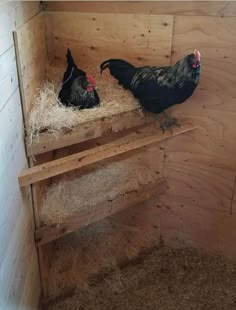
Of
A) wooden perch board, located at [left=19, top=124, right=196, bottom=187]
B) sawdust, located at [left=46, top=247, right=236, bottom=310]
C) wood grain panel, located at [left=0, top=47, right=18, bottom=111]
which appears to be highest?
wood grain panel, located at [left=0, top=47, right=18, bottom=111]

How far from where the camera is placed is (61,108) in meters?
1.55

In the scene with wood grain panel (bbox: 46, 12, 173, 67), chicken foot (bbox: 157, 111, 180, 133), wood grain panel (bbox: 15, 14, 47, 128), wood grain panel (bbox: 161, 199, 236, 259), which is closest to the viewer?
wood grain panel (bbox: 15, 14, 47, 128)

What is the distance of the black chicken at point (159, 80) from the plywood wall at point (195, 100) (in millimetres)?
102

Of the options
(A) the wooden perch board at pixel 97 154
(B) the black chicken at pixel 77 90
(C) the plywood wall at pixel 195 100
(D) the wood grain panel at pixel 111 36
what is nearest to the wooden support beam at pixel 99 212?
(C) the plywood wall at pixel 195 100

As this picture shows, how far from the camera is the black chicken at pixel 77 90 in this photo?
1.56 m

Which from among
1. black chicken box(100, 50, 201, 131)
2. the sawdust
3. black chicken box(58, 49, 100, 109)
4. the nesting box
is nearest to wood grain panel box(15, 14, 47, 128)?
the nesting box

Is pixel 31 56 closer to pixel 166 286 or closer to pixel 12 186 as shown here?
pixel 12 186

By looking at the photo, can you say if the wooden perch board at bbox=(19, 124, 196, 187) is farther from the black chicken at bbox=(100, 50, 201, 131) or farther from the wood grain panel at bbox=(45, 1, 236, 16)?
the wood grain panel at bbox=(45, 1, 236, 16)

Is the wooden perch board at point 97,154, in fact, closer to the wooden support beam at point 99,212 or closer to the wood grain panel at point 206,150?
the wood grain panel at point 206,150

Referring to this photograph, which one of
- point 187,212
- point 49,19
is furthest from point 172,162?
point 49,19

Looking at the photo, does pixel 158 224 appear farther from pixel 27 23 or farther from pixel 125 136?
pixel 27 23

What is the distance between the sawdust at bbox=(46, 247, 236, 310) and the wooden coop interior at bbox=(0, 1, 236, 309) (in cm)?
6

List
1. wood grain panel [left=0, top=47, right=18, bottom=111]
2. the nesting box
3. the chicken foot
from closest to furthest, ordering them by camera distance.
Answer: wood grain panel [left=0, top=47, right=18, bottom=111] < the nesting box < the chicken foot

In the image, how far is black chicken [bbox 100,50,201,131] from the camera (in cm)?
152
